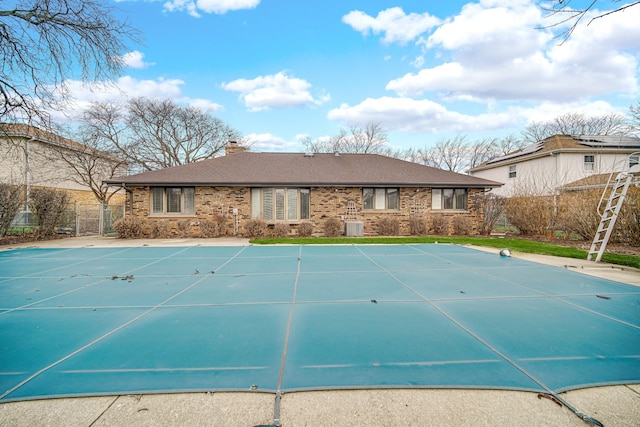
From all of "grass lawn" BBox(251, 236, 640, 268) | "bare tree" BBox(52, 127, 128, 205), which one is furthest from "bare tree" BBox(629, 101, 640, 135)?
"bare tree" BBox(52, 127, 128, 205)

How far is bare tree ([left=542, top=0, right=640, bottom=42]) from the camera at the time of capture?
133 inches

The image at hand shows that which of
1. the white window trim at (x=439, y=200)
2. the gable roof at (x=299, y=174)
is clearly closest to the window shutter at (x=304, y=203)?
the gable roof at (x=299, y=174)

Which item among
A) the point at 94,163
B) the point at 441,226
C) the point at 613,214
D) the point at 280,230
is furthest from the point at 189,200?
the point at 613,214

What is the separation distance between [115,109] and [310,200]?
18631 mm

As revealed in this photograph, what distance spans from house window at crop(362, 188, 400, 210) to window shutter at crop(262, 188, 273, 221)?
4.87 m

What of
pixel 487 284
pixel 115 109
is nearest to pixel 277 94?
pixel 115 109

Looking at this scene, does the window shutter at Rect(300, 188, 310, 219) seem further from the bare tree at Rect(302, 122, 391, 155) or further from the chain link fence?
the bare tree at Rect(302, 122, 391, 155)

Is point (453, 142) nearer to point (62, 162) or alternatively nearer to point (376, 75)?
point (376, 75)

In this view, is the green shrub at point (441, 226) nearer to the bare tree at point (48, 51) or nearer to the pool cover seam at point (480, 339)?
the pool cover seam at point (480, 339)

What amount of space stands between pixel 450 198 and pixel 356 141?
23584mm

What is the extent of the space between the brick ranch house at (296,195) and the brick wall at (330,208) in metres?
0.05

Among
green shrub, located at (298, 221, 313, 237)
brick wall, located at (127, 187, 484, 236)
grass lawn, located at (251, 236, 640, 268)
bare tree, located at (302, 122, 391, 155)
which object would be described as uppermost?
bare tree, located at (302, 122, 391, 155)

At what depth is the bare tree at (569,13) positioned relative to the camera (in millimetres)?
3371

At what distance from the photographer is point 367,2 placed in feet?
40.5
